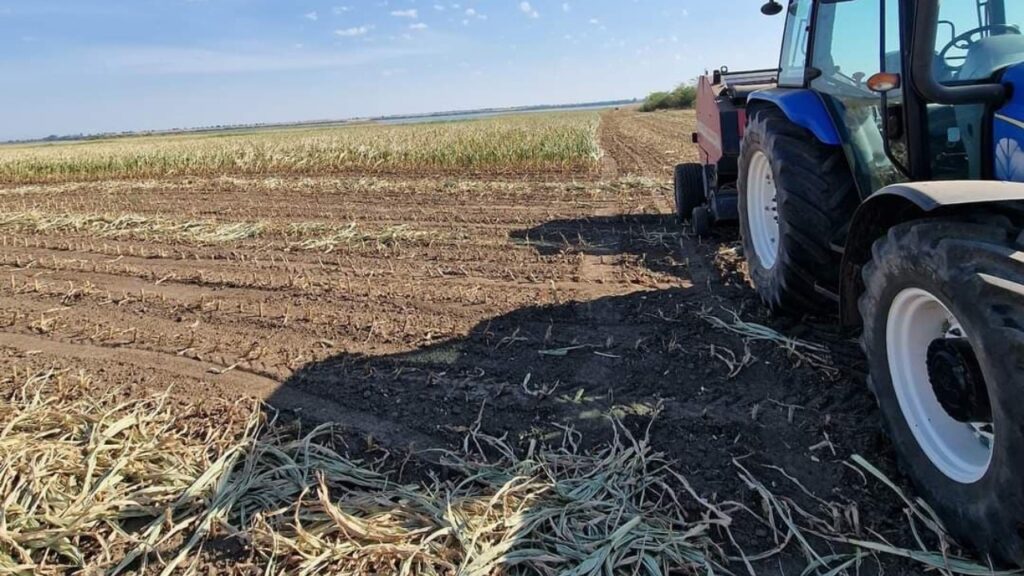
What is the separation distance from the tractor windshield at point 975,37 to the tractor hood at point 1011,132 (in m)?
0.17

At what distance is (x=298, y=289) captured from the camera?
5168mm

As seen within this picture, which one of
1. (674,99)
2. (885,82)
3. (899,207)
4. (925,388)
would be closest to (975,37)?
(885,82)

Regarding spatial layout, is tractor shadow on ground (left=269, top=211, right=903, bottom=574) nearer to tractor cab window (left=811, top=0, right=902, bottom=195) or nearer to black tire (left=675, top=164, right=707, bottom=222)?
tractor cab window (left=811, top=0, right=902, bottom=195)

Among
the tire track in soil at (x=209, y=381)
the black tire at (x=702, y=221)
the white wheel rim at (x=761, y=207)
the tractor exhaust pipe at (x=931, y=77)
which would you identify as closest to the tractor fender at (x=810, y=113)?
the white wheel rim at (x=761, y=207)

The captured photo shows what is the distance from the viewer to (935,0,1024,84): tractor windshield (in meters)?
2.51

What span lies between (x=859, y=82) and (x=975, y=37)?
0.58 m

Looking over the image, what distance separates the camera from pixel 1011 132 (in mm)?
2314

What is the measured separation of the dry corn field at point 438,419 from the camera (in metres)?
2.20

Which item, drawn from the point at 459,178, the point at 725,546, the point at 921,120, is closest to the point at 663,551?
the point at 725,546

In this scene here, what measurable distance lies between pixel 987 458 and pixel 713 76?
226 inches

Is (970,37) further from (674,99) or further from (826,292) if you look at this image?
(674,99)

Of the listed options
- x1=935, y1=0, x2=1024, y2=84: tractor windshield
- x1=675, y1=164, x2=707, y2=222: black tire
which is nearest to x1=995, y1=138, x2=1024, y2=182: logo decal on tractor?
x1=935, y1=0, x2=1024, y2=84: tractor windshield

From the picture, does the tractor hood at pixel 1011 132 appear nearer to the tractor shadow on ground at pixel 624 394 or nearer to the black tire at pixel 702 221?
the tractor shadow on ground at pixel 624 394

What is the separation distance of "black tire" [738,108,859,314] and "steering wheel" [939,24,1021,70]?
811mm
